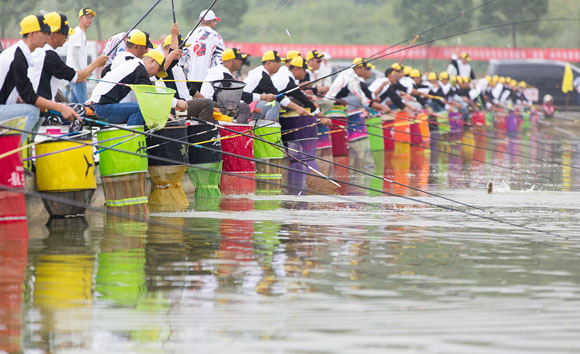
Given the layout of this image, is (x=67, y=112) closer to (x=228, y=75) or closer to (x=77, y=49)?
(x=228, y=75)

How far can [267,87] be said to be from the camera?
17562 millimetres

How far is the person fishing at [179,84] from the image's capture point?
45.7 ft

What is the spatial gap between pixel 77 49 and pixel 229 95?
299 centimetres

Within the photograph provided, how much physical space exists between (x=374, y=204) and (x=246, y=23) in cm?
6433

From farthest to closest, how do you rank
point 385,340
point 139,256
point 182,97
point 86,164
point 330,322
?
1. point 182,97
2. point 86,164
3. point 139,256
4. point 330,322
5. point 385,340

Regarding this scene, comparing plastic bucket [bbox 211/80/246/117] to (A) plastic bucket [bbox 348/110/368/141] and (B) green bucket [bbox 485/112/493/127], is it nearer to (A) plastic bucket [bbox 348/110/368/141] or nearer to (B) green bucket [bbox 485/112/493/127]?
(A) plastic bucket [bbox 348/110/368/141]

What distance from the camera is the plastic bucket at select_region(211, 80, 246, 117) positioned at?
609 inches

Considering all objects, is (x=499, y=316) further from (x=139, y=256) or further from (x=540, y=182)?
(x=540, y=182)

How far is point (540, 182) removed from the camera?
1780 cm

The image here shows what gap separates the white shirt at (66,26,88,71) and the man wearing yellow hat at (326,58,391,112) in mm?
7625

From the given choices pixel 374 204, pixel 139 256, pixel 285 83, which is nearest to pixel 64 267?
pixel 139 256

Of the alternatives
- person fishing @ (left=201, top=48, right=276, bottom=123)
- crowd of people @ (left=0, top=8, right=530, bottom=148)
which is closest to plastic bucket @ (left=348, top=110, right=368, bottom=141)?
crowd of people @ (left=0, top=8, right=530, bottom=148)

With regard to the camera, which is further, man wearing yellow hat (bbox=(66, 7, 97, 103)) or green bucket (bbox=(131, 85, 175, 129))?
man wearing yellow hat (bbox=(66, 7, 97, 103))

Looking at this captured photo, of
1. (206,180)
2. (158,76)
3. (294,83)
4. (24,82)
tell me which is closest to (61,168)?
(24,82)
